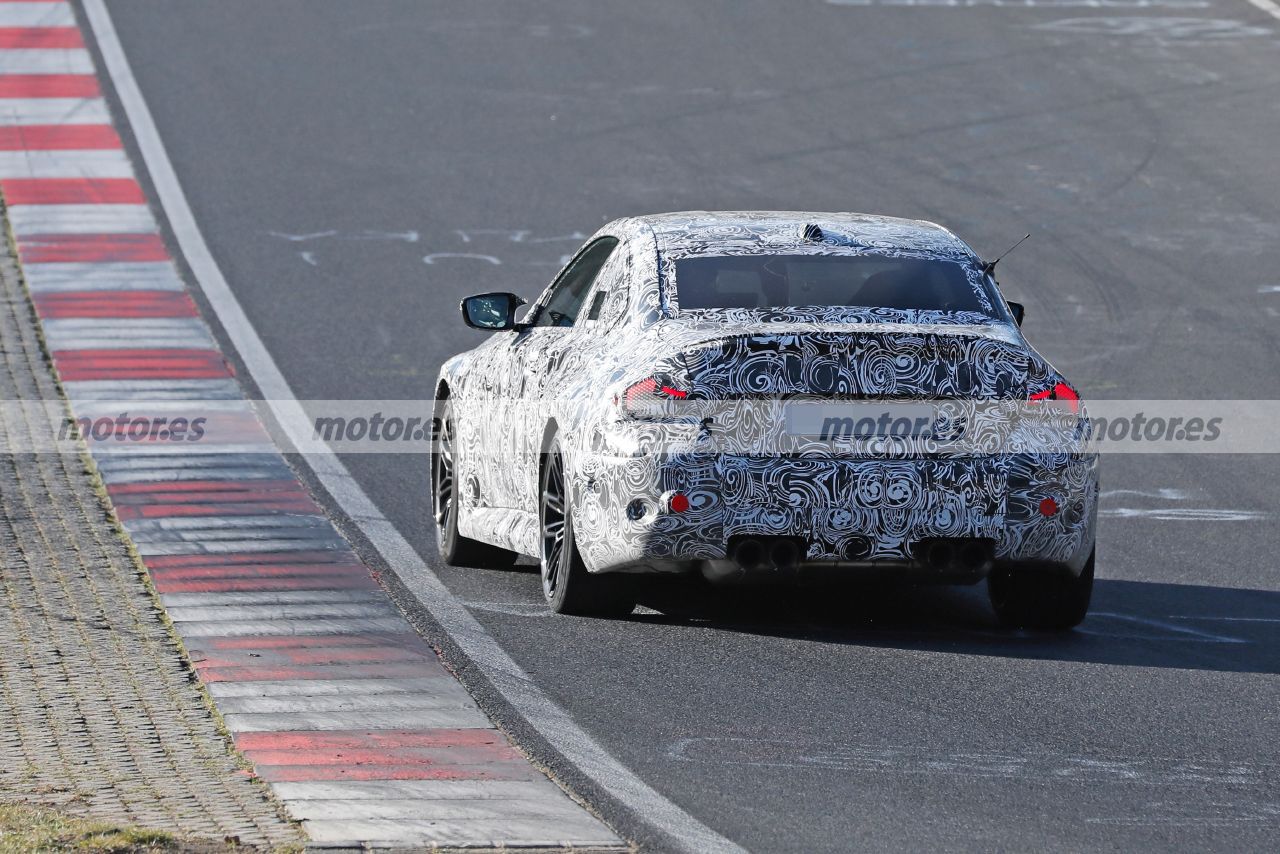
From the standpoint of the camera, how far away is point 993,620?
8.68 metres

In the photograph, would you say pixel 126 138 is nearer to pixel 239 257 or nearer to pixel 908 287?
pixel 239 257

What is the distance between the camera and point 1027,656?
7.89 m

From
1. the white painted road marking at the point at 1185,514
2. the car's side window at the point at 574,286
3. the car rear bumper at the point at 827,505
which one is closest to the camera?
the car rear bumper at the point at 827,505

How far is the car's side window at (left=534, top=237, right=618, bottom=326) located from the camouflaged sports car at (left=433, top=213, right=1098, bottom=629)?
2.29 ft

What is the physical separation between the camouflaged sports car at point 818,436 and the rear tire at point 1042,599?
2 centimetres

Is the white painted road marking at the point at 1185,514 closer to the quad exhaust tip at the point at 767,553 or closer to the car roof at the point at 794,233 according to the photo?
the car roof at the point at 794,233

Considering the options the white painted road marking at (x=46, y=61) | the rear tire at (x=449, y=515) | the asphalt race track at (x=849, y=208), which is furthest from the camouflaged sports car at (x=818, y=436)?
the white painted road marking at (x=46, y=61)

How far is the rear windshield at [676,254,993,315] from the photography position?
320 inches

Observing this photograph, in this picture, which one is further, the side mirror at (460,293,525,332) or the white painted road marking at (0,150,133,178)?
the white painted road marking at (0,150,133,178)

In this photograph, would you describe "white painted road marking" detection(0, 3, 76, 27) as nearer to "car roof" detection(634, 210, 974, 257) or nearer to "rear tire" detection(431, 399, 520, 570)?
"rear tire" detection(431, 399, 520, 570)

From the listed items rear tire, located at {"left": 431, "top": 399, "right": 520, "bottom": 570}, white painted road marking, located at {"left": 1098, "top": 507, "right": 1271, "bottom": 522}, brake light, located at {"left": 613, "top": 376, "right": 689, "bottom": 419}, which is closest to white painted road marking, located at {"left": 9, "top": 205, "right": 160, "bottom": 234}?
rear tire, located at {"left": 431, "top": 399, "right": 520, "bottom": 570}

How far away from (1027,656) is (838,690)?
1.02m

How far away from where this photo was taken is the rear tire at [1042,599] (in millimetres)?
8273

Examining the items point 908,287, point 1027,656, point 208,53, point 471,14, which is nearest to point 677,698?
point 1027,656
